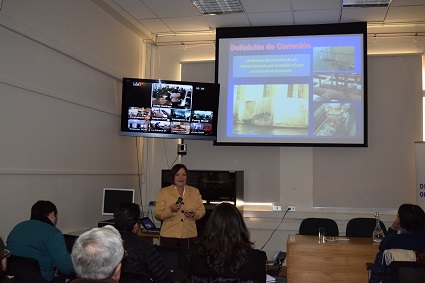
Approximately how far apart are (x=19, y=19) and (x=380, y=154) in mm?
5203

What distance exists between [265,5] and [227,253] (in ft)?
14.7

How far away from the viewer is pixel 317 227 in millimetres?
5516

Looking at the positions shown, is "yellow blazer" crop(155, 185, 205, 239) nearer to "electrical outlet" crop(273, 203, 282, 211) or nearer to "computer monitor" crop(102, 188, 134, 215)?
"computer monitor" crop(102, 188, 134, 215)

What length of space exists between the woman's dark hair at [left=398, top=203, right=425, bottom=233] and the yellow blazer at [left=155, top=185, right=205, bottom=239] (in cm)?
220

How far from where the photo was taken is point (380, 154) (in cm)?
662

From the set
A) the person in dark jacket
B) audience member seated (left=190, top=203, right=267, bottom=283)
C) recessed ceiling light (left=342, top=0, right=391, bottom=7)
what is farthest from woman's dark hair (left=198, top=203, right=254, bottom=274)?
recessed ceiling light (left=342, top=0, right=391, bottom=7)

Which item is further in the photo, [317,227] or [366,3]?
[366,3]

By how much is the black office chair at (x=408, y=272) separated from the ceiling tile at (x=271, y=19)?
445cm

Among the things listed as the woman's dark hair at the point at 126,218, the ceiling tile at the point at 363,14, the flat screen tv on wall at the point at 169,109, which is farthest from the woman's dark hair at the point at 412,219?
the ceiling tile at the point at 363,14

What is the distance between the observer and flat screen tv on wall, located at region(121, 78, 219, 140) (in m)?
6.25

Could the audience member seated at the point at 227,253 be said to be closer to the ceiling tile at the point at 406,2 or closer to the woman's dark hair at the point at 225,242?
the woman's dark hair at the point at 225,242

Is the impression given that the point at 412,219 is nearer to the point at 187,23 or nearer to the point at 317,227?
the point at 317,227

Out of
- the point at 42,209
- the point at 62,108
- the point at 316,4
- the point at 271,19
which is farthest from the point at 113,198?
the point at 316,4

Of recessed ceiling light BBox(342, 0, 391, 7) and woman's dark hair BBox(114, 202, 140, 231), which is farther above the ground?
recessed ceiling light BBox(342, 0, 391, 7)
